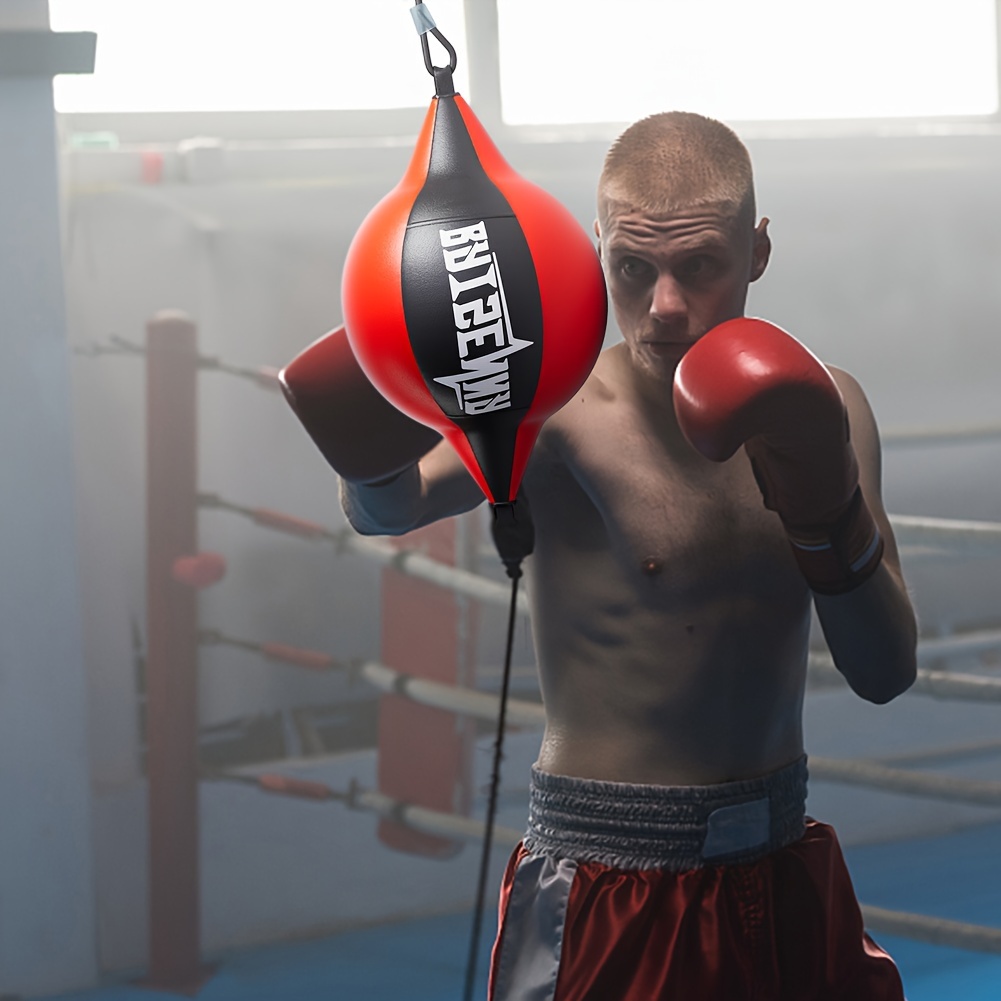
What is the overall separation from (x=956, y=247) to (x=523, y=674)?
117 cm

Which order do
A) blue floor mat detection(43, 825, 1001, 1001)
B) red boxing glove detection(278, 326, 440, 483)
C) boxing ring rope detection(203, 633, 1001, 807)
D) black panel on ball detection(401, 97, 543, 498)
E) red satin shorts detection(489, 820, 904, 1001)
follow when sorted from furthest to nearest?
blue floor mat detection(43, 825, 1001, 1001), boxing ring rope detection(203, 633, 1001, 807), red satin shorts detection(489, 820, 904, 1001), red boxing glove detection(278, 326, 440, 483), black panel on ball detection(401, 97, 543, 498)

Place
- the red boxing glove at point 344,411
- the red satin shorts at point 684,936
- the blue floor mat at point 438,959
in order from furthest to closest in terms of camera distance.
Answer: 1. the blue floor mat at point 438,959
2. the red satin shorts at point 684,936
3. the red boxing glove at point 344,411

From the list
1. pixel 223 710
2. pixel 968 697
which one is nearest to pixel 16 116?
pixel 223 710

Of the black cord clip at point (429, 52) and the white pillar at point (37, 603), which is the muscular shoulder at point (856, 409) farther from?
the white pillar at point (37, 603)

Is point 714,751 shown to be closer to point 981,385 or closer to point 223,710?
point 223,710

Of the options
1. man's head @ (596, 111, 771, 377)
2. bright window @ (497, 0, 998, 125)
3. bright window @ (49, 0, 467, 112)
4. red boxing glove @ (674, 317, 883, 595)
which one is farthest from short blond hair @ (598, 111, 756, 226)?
bright window @ (497, 0, 998, 125)

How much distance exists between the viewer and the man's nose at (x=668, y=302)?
2.82 ft

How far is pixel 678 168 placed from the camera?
89cm

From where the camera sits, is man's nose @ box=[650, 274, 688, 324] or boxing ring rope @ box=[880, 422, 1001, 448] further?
boxing ring rope @ box=[880, 422, 1001, 448]

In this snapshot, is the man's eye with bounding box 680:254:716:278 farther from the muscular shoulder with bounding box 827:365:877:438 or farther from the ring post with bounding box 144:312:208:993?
the ring post with bounding box 144:312:208:993

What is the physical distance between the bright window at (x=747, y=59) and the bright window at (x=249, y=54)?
18 centimetres

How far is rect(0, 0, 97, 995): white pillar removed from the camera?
1.84m

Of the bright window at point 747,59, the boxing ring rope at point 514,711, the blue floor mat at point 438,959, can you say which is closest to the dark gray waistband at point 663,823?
the boxing ring rope at point 514,711

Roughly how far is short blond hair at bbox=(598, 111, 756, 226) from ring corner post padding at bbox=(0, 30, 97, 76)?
1183 millimetres
